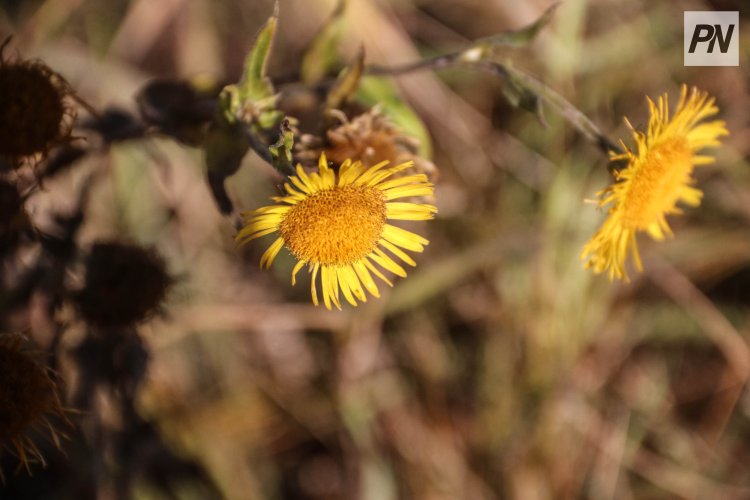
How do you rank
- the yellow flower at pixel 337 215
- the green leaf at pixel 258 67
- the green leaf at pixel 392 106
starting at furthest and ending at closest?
the green leaf at pixel 392 106 → the green leaf at pixel 258 67 → the yellow flower at pixel 337 215

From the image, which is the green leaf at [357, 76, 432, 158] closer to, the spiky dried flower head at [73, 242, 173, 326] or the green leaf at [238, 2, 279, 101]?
the green leaf at [238, 2, 279, 101]

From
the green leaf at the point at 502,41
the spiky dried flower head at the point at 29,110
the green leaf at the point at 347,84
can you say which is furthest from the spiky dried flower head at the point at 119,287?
the green leaf at the point at 502,41

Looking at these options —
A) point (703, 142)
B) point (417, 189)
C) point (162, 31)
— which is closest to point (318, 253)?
point (417, 189)

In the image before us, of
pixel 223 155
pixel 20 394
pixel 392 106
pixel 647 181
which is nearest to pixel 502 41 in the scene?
pixel 392 106

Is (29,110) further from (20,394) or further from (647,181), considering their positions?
(647,181)

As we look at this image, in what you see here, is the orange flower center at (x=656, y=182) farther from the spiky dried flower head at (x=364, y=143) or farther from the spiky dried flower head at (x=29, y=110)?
the spiky dried flower head at (x=29, y=110)

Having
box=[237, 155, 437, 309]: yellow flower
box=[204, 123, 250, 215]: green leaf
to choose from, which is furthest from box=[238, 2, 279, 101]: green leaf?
box=[237, 155, 437, 309]: yellow flower
